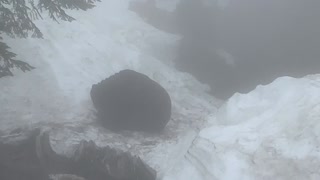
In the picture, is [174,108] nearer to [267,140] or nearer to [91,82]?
[91,82]

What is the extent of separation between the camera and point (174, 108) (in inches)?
486

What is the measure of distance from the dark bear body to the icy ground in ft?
0.94

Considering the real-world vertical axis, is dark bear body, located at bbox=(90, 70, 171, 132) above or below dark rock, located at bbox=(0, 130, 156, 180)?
above

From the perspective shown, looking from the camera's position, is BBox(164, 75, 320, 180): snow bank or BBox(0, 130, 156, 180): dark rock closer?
BBox(164, 75, 320, 180): snow bank

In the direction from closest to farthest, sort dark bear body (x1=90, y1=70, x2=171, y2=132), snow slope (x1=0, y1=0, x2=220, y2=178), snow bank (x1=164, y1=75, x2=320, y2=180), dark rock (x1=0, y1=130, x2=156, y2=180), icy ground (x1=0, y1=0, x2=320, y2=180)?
snow bank (x1=164, y1=75, x2=320, y2=180) < icy ground (x1=0, y1=0, x2=320, y2=180) < dark rock (x1=0, y1=130, x2=156, y2=180) < snow slope (x1=0, y1=0, x2=220, y2=178) < dark bear body (x1=90, y1=70, x2=171, y2=132)

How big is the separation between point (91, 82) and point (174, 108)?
238cm

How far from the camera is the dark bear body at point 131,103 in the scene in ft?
34.8

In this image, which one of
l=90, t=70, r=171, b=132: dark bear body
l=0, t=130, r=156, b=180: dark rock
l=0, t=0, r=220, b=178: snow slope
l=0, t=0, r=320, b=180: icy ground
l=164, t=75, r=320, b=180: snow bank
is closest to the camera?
l=164, t=75, r=320, b=180: snow bank

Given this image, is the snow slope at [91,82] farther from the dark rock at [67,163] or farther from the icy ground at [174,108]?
the dark rock at [67,163]

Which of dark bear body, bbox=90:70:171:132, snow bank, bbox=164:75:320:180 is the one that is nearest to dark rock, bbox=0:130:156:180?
snow bank, bbox=164:75:320:180

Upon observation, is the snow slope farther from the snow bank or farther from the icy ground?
the snow bank

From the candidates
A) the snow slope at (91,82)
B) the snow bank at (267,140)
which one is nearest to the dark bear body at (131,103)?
the snow slope at (91,82)

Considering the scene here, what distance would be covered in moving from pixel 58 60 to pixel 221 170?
708 cm

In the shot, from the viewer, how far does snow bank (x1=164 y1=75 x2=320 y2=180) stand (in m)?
7.09
